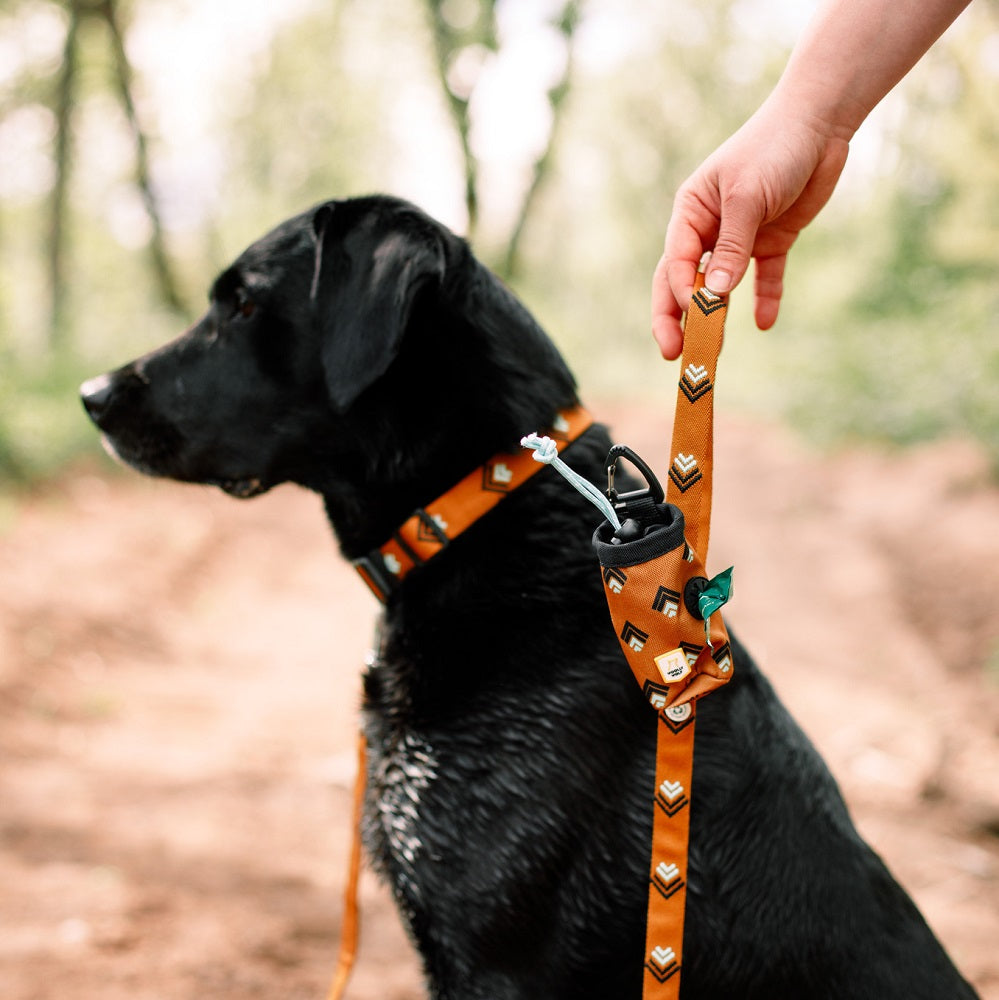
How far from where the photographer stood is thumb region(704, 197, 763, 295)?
1.44 metres

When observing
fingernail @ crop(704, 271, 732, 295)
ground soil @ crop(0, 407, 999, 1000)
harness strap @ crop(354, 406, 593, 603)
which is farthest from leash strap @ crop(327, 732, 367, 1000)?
fingernail @ crop(704, 271, 732, 295)

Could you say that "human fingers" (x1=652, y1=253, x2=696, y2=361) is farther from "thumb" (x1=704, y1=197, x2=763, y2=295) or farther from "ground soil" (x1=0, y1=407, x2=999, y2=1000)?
"ground soil" (x1=0, y1=407, x2=999, y2=1000)

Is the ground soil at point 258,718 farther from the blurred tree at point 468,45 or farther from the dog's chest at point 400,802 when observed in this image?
the blurred tree at point 468,45

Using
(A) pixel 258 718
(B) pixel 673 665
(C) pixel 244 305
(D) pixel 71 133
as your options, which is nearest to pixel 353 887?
(B) pixel 673 665

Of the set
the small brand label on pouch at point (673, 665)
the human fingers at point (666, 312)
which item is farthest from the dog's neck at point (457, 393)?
the small brand label on pouch at point (673, 665)

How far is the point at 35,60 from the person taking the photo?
1243cm

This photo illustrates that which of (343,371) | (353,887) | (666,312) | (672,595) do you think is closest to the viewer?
(672,595)

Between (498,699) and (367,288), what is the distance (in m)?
0.87

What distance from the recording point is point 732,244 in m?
1.45

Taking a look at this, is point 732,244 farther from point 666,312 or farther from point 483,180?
point 483,180

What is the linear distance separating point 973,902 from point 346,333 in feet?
9.55

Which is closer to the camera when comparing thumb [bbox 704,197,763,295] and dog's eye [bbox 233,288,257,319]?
thumb [bbox 704,197,763,295]

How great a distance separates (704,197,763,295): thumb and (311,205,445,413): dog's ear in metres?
0.57

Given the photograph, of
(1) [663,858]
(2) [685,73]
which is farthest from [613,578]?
(2) [685,73]
